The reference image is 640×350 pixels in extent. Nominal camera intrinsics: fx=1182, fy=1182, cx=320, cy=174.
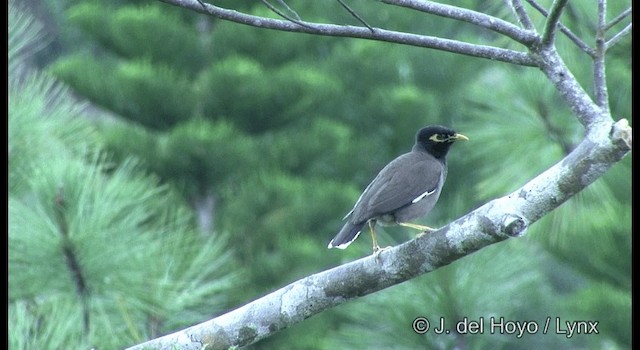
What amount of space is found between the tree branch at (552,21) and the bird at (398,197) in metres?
0.93

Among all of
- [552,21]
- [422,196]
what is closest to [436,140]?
[422,196]

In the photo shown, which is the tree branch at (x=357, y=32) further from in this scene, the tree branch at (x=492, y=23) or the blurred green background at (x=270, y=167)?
the blurred green background at (x=270, y=167)

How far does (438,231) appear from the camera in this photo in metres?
2.99

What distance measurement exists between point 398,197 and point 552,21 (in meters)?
1.18

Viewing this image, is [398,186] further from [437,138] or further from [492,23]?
[492,23]

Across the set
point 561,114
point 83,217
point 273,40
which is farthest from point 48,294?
point 273,40

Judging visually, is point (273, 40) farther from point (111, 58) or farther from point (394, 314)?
point (394, 314)

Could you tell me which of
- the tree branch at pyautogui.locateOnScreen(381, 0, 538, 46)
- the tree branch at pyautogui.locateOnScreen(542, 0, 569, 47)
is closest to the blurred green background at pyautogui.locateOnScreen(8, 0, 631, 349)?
the tree branch at pyautogui.locateOnScreen(381, 0, 538, 46)

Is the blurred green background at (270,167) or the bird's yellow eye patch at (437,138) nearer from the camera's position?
the bird's yellow eye patch at (437,138)

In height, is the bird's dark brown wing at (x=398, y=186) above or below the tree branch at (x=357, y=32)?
above

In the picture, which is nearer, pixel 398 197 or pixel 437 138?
pixel 398 197

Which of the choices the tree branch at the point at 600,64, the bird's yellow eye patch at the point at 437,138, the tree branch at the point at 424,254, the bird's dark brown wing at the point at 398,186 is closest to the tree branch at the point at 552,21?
the tree branch at the point at 600,64

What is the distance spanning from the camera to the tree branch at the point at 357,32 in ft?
10.0

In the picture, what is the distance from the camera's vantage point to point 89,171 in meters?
5.13
